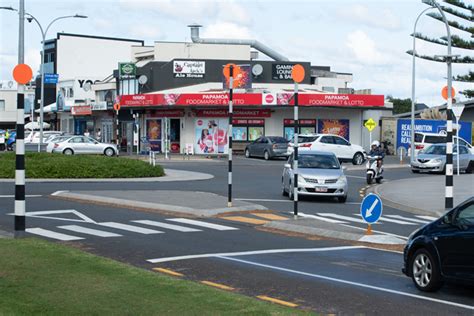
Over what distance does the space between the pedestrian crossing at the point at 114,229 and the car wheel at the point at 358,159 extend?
30673mm

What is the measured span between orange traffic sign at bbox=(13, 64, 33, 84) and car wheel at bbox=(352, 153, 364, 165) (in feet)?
118

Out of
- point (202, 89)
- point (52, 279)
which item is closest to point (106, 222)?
point (52, 279)

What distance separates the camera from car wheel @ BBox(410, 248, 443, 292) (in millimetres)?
11070

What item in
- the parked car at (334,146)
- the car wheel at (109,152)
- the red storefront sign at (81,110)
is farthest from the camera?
the red storefront sign at (81,110)

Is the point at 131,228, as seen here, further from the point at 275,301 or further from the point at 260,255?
the point at 275,301

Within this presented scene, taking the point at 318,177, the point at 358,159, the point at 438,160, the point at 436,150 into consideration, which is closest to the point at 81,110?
the point at 358,159

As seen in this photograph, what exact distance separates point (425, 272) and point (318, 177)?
46.9ft

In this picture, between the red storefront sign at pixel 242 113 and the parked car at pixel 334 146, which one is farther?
the red storefront sign at pixel 242 113

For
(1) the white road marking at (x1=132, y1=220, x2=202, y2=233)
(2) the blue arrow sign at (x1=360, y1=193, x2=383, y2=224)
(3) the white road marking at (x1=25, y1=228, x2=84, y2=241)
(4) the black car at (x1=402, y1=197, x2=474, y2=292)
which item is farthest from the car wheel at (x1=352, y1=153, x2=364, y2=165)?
(4) the black car at (x1=402, y1=197, x2=474, y2=292)

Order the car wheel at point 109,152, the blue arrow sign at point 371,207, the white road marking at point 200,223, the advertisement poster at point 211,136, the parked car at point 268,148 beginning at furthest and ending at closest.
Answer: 1. the advertisement poster at point 211,136
2. the car wheel at point 109,152
3. the parked car at point 268,148
4. the white road marking at point 200,223
5. the blue arrow sign at point 371,207

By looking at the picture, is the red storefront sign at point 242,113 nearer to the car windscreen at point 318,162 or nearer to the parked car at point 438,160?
the parked car at point 438,160

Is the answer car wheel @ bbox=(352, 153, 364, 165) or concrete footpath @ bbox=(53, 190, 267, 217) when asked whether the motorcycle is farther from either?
car wheel @ bbox=(352, 153, 364, 165)

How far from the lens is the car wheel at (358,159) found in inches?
1949

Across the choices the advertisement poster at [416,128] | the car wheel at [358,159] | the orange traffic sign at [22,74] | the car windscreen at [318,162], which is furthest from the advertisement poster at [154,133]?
the orange traffic sign at [22,74]
